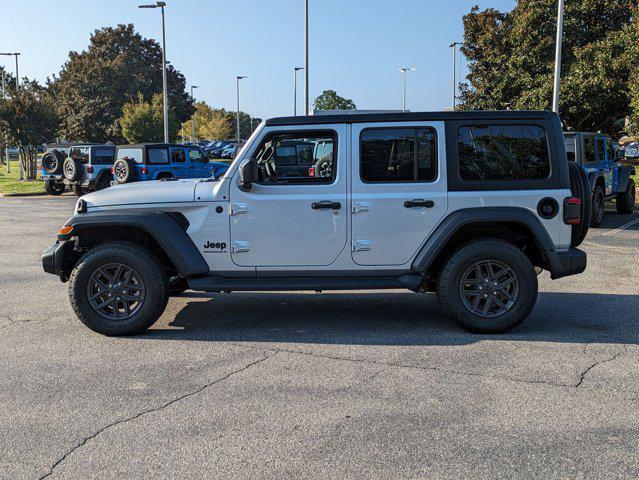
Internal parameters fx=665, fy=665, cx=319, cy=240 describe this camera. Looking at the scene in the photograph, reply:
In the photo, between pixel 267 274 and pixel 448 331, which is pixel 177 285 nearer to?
pixel 267 274

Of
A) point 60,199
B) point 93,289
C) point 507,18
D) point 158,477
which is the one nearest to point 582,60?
point 507,18

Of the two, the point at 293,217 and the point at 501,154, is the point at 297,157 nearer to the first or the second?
the point at 293,217

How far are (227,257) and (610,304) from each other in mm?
4160

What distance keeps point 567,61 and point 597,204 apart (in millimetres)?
14250

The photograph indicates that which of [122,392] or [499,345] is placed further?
[499,345]

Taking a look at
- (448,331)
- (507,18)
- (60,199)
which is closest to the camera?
(448,331)

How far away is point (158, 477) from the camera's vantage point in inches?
132

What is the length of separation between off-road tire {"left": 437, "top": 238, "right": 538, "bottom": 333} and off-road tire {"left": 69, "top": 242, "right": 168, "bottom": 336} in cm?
250

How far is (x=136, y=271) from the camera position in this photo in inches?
230

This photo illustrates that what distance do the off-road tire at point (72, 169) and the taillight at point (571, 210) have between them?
19693 millimetres

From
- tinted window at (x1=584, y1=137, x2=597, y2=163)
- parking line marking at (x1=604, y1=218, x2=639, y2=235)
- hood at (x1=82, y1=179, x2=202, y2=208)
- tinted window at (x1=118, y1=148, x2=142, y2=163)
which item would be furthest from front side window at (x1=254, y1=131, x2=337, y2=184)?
tinted window at (x1=118, y1=148, x2=142, y2=163)

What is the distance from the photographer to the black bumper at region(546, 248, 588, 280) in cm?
586

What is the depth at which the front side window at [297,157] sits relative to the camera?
19.6 ft

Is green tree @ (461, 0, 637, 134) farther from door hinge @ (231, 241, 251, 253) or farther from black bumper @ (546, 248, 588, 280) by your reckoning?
door hinge @ (231, 241, 251, 253)
